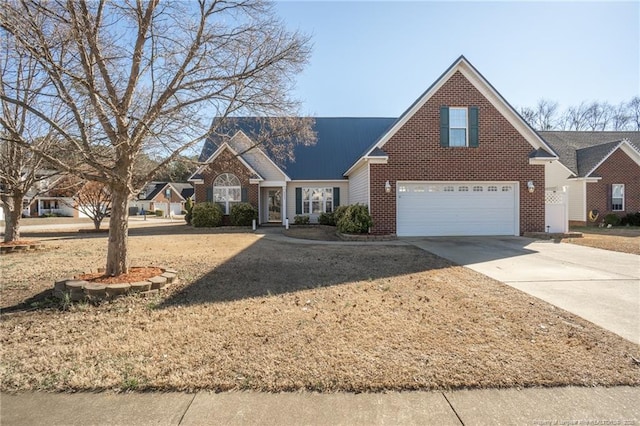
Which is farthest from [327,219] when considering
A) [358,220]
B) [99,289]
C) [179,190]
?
[179,190]

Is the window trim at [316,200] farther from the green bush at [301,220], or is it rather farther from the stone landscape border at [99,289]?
the stone landscape border at [99,289]

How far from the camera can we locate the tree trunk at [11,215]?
36.7 feet

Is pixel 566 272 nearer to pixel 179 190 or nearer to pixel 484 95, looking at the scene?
pixel 484 95

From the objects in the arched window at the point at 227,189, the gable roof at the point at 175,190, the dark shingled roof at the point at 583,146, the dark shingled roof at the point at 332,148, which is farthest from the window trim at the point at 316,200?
the gable roof at the point at 175,190

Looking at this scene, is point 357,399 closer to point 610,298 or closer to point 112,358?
point 112,358

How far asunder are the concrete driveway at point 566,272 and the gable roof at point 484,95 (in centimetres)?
427

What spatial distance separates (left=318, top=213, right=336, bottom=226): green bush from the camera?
66.7ft

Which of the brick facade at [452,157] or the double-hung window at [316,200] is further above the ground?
the brick facade at [452,157]

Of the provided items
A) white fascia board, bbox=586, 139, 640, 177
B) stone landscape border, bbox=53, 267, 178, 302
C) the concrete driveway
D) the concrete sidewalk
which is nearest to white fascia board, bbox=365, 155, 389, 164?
the concrete driveway

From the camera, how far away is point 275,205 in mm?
22281

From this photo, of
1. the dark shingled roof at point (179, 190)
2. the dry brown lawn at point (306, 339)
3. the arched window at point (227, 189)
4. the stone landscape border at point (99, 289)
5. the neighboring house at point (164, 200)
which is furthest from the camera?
the dark shingled roof at point (179, 190)

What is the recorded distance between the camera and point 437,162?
1384 cm

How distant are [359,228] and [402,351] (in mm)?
10220

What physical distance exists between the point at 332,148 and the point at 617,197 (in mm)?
18228
